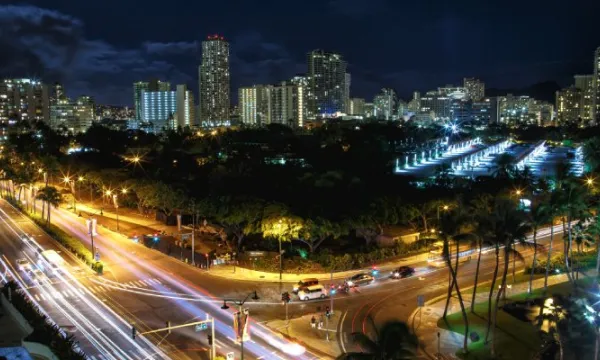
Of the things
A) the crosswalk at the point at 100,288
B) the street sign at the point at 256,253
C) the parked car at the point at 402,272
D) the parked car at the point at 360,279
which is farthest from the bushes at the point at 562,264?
the crosswalk at the point at 100,288

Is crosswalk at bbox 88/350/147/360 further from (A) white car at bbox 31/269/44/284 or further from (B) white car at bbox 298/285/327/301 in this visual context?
(A) white car at bbox 31/269/44/284

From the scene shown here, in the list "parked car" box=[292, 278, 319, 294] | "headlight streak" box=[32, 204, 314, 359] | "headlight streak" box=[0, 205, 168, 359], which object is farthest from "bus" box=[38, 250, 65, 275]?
"parked car" box=[292, 278, 319, 294]

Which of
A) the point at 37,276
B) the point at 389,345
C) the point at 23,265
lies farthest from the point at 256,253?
the point at 389,345

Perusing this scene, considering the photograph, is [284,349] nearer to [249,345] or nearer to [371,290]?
[249,345]

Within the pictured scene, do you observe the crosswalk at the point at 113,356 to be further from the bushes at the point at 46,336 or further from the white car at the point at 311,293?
the white car at the point at 311,293

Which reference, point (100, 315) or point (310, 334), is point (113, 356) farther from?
point (310, 334)

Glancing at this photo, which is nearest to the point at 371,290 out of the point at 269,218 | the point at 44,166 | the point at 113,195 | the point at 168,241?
the point at 269,218
